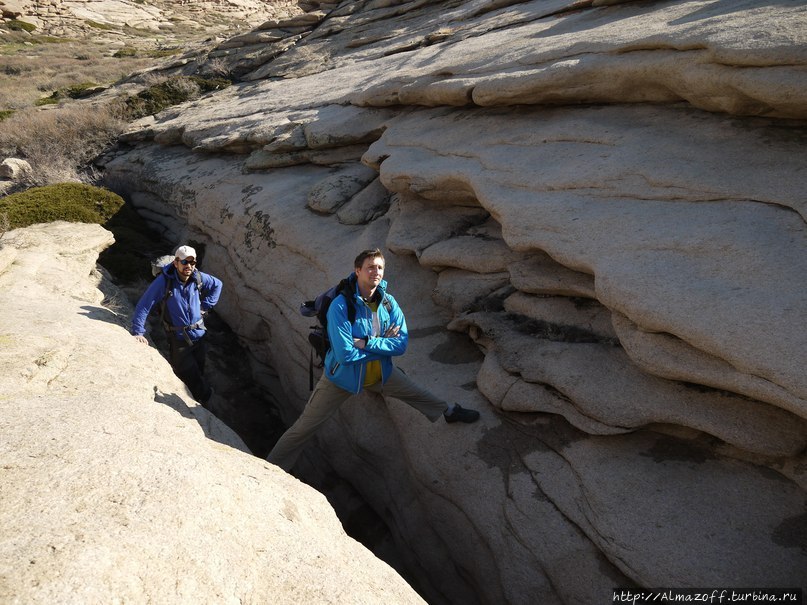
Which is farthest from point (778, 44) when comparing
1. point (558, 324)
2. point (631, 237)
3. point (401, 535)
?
point (401, 535)

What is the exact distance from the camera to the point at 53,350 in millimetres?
7066

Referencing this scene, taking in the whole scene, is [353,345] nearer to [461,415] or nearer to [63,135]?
[461,415]

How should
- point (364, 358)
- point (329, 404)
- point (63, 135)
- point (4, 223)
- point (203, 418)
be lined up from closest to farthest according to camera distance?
1. point (364, 358)
2. point (329, 404)
3. point (203, 418)
4. point (4, 223)
5. point (63, 135)

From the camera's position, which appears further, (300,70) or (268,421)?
(300,70)

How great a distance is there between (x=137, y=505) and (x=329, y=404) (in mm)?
2877

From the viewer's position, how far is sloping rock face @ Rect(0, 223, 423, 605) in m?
3.85

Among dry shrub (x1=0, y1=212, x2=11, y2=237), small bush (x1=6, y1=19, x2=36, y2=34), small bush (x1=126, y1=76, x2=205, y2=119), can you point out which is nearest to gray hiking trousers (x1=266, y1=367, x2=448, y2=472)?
dry shrub (x1=0, y1=212, x2=11, y2=237)

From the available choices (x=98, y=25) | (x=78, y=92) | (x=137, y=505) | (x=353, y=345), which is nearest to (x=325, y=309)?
(x=353, y=345)

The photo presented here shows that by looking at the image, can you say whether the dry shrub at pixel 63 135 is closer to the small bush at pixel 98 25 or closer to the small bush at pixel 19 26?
the small bush at pixel 19 26

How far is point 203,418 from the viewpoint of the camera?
7320mm

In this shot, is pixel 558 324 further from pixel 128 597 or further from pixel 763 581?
pixel 128 597

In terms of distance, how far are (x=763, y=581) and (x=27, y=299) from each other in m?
10.1

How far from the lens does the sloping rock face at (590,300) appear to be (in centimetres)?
540

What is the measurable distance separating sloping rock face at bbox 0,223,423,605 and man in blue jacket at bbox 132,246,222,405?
160 cm
